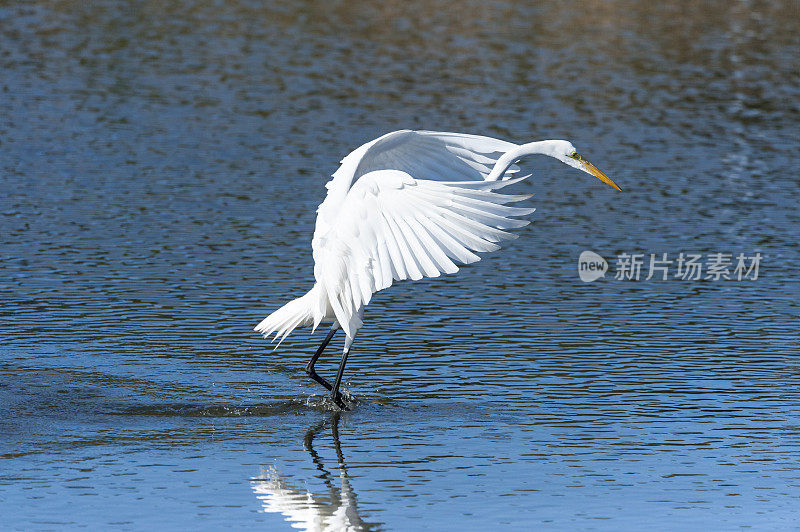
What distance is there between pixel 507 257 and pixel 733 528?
22.5 feet

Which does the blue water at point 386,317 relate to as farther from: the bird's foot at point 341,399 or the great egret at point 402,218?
the great egret at point 402,218

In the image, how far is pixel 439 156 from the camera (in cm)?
1055

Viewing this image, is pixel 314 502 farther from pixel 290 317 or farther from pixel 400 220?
pixel 290 317

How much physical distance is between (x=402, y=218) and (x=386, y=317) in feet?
11.2

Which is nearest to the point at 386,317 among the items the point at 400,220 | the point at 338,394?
the point at 338,394

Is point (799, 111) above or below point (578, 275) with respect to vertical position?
above

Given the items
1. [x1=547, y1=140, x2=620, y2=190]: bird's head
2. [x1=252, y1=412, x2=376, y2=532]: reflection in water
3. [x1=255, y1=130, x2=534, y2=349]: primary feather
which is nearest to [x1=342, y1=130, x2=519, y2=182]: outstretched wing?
[x1=255, y1=130, x2=534, y2=349]: primary feather

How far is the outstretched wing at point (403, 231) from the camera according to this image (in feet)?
27.3

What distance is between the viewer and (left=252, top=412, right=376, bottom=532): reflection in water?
295 inches

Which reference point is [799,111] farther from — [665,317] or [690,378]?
[690,378]

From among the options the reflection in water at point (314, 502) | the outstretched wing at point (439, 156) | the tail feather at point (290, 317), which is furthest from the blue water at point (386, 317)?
the outstretched wing at point (439, 156)

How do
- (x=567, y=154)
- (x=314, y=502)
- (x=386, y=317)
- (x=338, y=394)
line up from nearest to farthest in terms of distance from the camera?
(x=314, y=502) < (x=338, y=394) < (x=567, y=154) < (x=386, y=317)

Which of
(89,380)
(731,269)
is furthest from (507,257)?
(89,380)

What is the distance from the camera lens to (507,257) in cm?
1413
